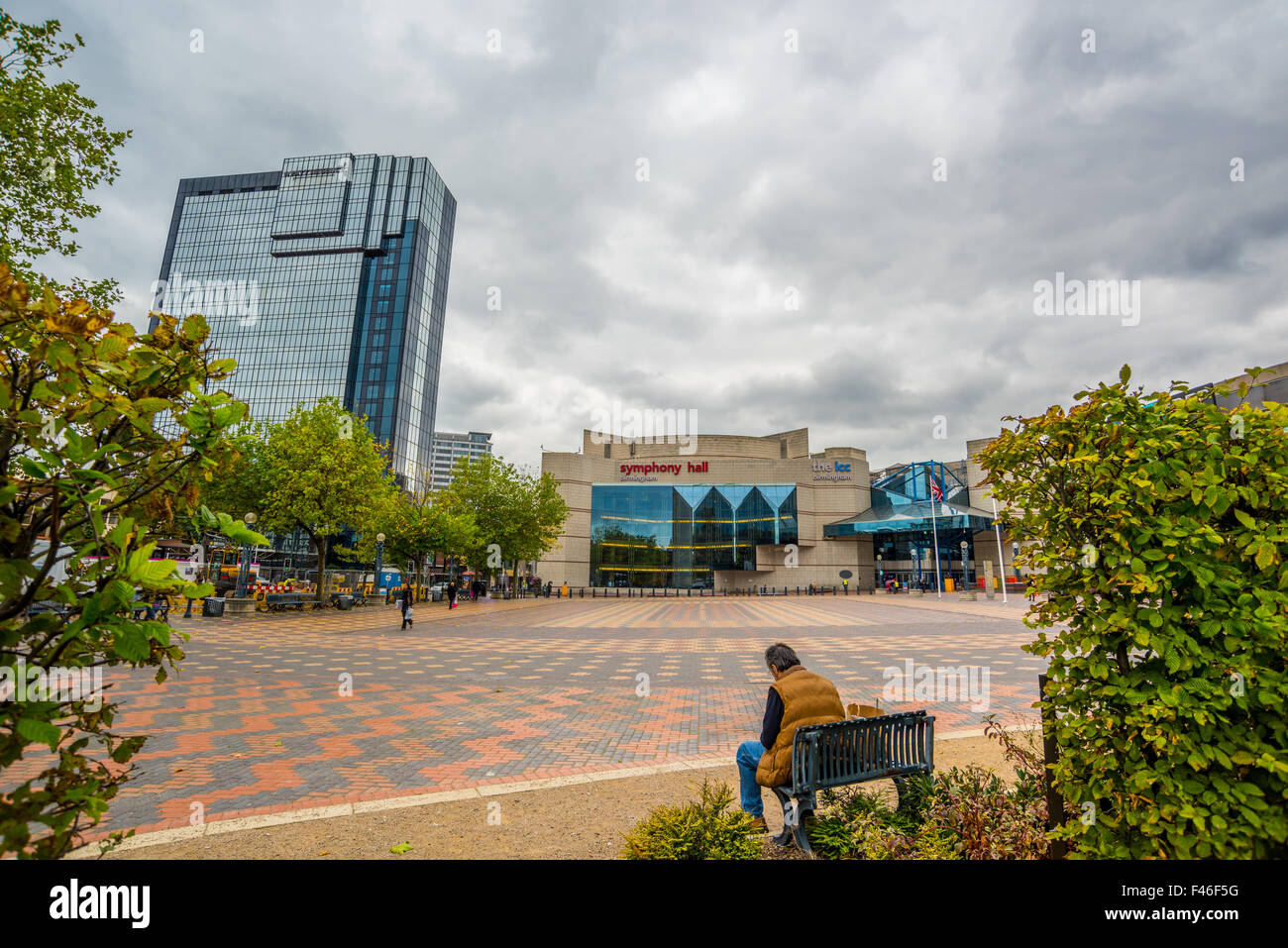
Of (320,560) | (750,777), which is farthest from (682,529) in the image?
(750,777)

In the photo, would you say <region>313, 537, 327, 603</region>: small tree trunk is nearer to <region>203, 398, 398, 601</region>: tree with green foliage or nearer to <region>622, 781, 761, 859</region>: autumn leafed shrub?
<region>203, 398, 398, 601</region>: tree with green foliage

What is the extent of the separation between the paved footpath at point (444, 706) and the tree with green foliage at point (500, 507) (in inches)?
940

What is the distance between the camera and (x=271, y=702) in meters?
8.90

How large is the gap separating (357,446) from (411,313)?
78.6 metres

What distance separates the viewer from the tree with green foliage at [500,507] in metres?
42.7

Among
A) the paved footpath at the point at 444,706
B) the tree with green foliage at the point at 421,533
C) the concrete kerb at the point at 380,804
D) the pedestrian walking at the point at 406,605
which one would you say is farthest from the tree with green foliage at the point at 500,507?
the concrete kerb at the point at 380,804

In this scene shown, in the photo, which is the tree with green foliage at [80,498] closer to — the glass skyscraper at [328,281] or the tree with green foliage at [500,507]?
the tree with green foliage at [500,507]

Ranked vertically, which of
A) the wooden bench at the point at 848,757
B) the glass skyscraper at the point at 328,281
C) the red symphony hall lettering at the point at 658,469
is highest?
the glass skyscraper at the point at 328,281

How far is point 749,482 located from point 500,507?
32.5 m

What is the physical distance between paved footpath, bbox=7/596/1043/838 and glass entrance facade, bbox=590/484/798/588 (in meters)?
46.1

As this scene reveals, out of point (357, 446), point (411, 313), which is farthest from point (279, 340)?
point (357, 446)

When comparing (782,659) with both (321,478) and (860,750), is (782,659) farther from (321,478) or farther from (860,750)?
(321,478)
